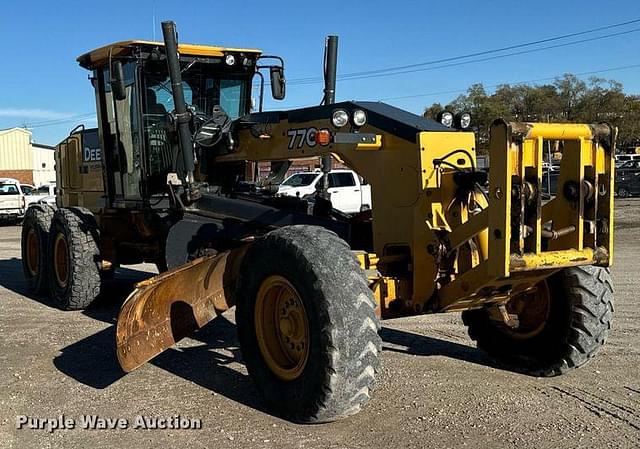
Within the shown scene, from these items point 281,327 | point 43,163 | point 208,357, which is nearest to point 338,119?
point 281,327

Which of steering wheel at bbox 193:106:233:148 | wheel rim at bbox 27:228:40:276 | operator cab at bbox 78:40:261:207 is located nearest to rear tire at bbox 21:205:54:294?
wheel rim at bbox 27:228:40:276

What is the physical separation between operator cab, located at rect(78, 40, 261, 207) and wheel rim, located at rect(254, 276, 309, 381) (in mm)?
2521

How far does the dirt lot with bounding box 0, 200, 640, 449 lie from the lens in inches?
184

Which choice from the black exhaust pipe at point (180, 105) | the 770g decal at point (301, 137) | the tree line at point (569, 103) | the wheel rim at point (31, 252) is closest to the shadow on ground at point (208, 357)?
the black exhaust pipe at point (180, 105)

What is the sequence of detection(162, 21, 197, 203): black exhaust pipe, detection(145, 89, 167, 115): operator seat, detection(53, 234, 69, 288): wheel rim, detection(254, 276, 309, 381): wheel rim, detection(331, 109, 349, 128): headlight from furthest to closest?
detection(53, 234, 69, 288): wheel rim, detection(145, 89, 167, 115): operator seat, detection(162, 21, 197, 203): black exhaust pipe, detection(331, 109, 349, 128): headlight, detection(254, 276, 309, 381): wheel rim

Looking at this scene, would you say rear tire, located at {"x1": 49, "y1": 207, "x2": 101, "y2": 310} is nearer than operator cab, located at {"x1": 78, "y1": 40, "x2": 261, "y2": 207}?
No

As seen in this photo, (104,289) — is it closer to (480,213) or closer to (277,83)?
(277,83)

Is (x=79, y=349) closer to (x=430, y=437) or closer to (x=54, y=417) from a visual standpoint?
(x=54, y=417)

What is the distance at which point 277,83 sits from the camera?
8.38 meters

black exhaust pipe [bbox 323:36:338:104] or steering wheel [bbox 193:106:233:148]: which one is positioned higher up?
black exhaust pipe [bbox 323:36:338:104]

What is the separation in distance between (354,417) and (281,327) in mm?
798

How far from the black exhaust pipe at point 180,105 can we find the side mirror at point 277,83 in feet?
4.90

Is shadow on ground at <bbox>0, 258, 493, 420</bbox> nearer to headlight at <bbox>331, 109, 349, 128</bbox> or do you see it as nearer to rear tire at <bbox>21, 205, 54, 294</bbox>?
rear tire at <bbox>21, 205, 54, 294</bbox>

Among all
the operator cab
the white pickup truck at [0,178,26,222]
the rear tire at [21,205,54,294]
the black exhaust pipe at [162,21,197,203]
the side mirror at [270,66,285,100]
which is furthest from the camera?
the white pickup truck at [0,178,26,222]
